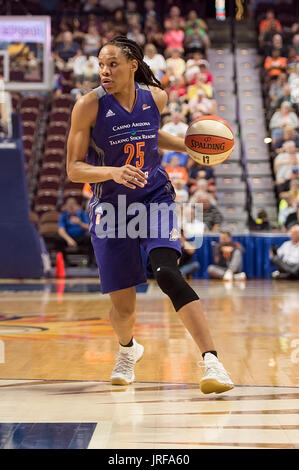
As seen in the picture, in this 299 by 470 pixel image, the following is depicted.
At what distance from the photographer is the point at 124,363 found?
14.3 feet

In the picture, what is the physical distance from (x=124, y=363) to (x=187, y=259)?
8.91m

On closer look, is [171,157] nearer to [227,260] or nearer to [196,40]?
[227,260]

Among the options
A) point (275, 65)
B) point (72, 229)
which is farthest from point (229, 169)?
point (72, 229)

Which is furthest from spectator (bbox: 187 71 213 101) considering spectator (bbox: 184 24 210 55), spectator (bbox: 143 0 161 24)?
spectator (bbox: 143 0 161 24)

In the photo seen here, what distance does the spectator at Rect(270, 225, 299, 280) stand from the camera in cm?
1319

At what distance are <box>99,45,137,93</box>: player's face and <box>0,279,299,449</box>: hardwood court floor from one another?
1.60 metres

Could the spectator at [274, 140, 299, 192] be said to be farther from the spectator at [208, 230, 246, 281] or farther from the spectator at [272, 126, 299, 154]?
the spectator at [208, 230, 246, 281]

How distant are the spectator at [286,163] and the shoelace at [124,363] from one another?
37.5ft

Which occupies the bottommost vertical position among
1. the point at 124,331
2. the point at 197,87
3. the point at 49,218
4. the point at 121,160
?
the point at 124,331

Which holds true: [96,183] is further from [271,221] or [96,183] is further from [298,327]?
[271,221]

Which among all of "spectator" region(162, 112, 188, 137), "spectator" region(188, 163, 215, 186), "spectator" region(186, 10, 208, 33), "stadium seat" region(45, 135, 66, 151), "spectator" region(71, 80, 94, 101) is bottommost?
"spectator" region(188, 163, 215, 186)

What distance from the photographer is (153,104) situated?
431 cm

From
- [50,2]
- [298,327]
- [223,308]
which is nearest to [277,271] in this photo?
[223,308]

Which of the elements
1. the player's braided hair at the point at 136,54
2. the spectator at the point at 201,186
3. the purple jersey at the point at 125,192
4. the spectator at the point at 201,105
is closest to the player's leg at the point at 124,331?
the purple jersey at the point at 125,192
